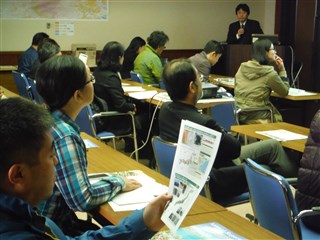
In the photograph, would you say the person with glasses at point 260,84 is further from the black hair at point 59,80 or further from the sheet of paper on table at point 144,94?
the black hair at point 59,80

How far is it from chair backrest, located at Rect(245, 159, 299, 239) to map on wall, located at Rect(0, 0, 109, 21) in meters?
6.43

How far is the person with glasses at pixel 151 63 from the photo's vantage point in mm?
A: 6266

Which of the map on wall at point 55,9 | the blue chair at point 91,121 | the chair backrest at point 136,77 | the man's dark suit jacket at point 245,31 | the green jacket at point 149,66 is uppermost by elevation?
the map on wall at point 55,9

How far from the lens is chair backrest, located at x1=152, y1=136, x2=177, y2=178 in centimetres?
274

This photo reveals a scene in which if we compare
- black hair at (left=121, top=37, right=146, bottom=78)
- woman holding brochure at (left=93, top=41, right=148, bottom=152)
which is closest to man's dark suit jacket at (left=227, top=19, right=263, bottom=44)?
black hair at (left=121, top=37, right=146, bottom=78)

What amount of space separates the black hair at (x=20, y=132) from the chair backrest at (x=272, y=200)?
1.27 meters

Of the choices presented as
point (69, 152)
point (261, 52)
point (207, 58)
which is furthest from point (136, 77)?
point (69, 152)

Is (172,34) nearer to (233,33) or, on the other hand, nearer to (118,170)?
(233,33)

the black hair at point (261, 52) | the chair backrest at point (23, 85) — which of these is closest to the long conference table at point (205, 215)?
the black hair at point (261, 52)

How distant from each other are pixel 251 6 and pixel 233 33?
1.65 m

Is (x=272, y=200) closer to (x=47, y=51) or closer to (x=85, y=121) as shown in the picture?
(x=85, y=121)

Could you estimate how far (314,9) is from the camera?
7.38 meters

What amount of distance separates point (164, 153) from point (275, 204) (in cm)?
81

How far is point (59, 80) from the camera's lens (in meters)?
2.13
